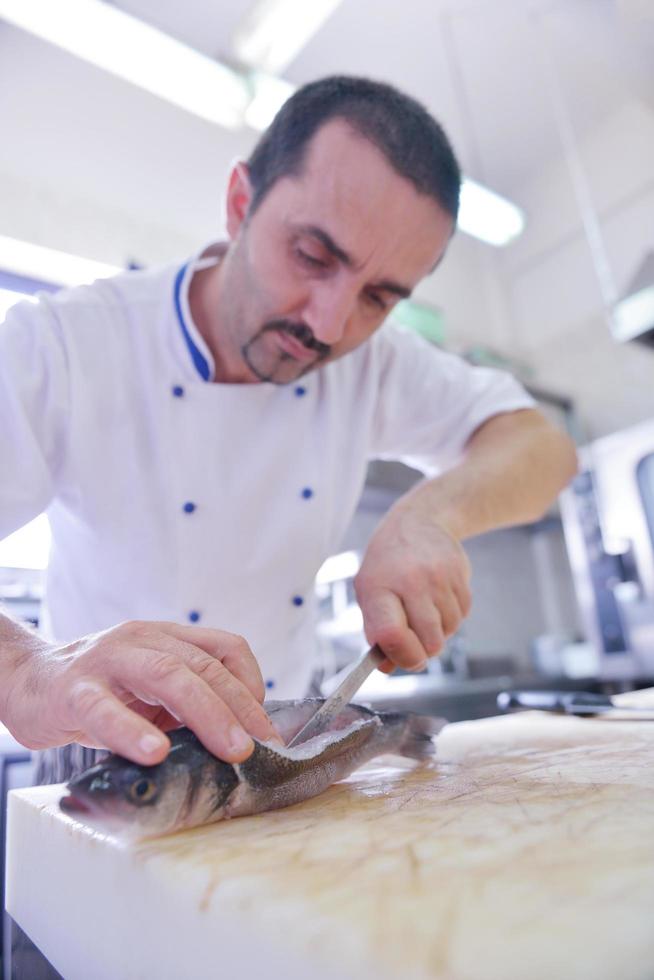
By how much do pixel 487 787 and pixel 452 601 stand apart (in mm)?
455

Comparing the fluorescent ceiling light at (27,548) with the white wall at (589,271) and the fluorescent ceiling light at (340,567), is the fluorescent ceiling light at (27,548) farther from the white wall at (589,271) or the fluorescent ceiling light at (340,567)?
the white wall at (589,271)

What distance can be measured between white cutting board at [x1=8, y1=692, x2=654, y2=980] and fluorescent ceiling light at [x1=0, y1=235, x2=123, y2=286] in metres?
2.87

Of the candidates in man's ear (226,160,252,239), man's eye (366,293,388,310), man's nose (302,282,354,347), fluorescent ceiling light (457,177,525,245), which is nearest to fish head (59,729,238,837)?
man's nose (302,282,354,347)

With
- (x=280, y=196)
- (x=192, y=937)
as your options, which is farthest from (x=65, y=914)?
(x=280, y=196)

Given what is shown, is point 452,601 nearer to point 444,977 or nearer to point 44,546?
point 444,977

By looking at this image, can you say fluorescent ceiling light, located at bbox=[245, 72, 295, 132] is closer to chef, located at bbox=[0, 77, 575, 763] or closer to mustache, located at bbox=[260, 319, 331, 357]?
chef, located at bbox=[0, 77, 575, 763]

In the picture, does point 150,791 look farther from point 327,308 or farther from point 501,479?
point 501,479

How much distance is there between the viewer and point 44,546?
9.36 feet

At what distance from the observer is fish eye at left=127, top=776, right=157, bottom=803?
0.51 m

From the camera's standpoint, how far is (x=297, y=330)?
1276 millimetres

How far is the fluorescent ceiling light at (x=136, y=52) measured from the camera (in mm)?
2146

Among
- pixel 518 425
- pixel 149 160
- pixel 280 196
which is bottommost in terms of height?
pixel 518 425

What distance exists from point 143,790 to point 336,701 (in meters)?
0.40

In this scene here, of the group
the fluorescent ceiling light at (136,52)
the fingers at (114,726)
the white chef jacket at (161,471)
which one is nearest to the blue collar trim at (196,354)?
the white chef jacket at (161,471)
